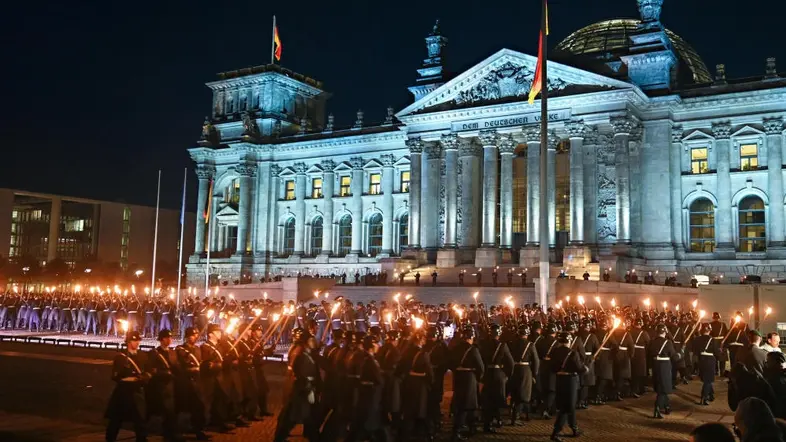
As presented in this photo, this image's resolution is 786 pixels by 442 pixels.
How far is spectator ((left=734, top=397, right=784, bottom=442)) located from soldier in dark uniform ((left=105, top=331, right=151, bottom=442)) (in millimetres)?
10769

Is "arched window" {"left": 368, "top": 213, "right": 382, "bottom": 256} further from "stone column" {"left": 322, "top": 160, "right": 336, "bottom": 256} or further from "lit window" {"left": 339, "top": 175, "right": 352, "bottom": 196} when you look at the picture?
"stone column" {"left": 322, "top": 160, "right": 336, "bottom": 256}

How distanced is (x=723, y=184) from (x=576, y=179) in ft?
34.5

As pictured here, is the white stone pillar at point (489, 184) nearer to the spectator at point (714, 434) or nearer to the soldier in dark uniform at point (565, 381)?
the soldier in dark uniform at point (565, 381)

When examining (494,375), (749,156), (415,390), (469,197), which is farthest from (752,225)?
(415,390)

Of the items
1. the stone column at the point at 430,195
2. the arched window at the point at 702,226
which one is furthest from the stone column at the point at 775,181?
the stone column at the point at 430,195

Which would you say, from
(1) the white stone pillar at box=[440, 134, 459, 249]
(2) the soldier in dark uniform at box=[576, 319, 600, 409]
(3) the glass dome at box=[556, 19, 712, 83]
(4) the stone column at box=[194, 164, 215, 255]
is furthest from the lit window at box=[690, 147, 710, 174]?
(4) the stone column at box=[194, 164, 215, 255]

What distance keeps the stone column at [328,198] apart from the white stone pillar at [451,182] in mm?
16772

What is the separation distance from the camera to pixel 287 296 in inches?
1965

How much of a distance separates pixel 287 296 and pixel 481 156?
19.6m

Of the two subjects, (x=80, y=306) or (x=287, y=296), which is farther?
(x=287, y=296)

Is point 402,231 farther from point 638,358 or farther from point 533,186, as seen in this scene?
point 638,358

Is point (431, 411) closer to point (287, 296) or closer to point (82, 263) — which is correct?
point (287, 296)

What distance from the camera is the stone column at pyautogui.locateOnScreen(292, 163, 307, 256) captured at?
7238cm

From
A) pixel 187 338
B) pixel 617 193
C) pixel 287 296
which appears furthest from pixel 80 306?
pixel 617 193
